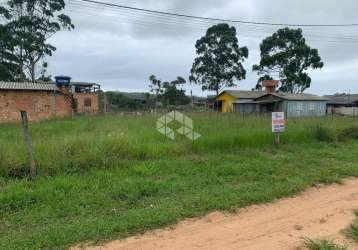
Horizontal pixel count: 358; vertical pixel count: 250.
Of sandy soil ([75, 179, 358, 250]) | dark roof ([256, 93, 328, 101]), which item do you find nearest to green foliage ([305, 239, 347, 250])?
sandy soil ([75, 179, 358, 250])

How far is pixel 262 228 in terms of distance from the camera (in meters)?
4.84

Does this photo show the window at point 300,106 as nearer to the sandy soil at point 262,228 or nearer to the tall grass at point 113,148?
the tall grass at point 113,148

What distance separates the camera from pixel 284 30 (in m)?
50.3

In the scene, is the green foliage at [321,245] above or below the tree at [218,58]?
below

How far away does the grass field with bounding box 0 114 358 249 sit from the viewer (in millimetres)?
4845

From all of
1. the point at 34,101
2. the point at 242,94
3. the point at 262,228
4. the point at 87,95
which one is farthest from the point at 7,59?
the point at 262,228

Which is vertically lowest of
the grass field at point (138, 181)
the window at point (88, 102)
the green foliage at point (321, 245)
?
the green foliage at point (321, 245)

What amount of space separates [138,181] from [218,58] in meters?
44.5

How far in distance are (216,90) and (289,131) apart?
38431mm

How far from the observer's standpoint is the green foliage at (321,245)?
13.3ft

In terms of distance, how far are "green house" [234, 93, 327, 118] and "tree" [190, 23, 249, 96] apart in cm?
676

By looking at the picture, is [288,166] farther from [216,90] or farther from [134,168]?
[216,90]

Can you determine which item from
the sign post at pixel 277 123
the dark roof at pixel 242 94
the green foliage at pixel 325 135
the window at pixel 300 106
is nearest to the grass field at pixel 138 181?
the sign post at pixel 277 123

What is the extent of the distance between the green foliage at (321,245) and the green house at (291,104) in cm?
3363
